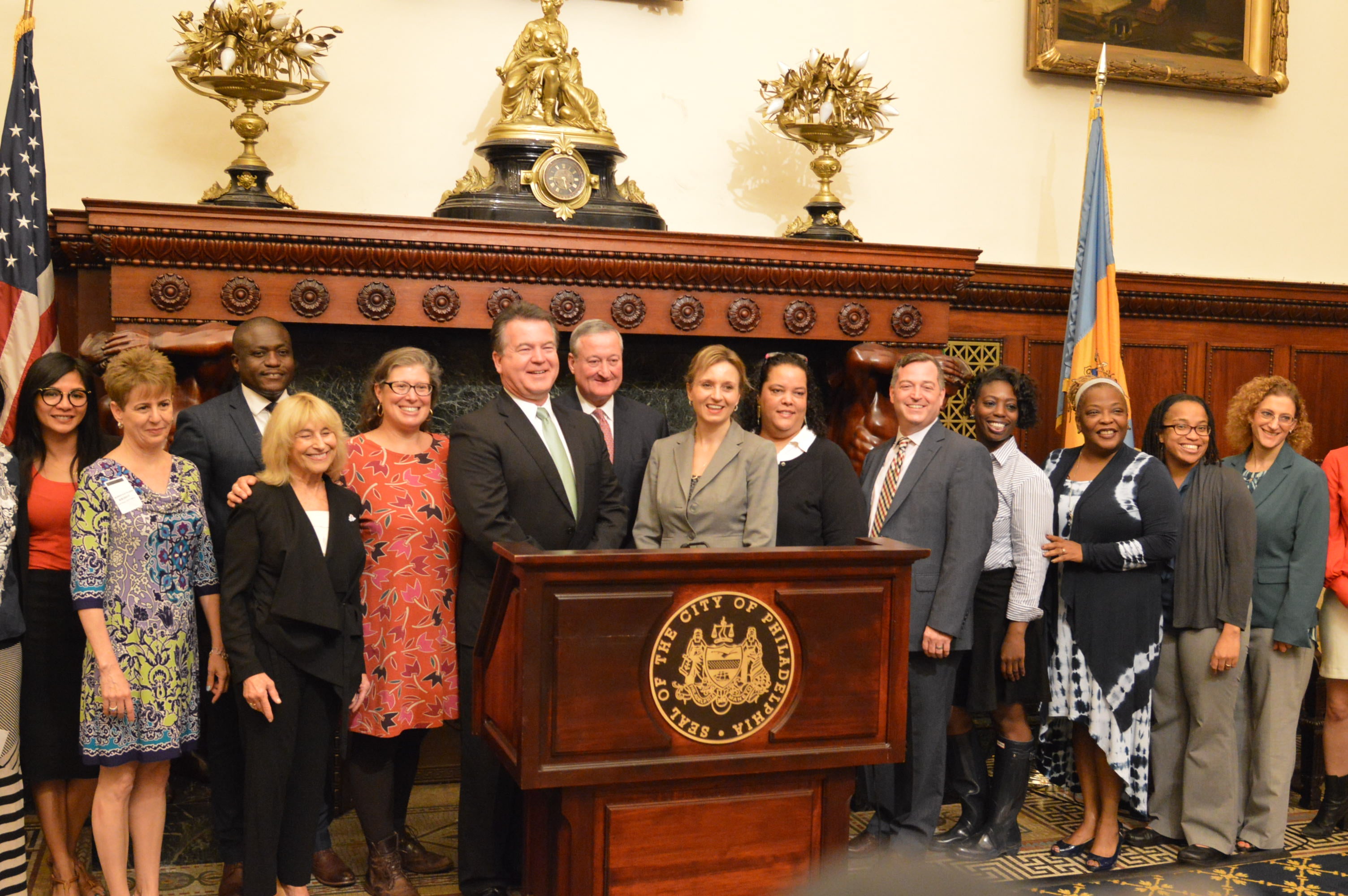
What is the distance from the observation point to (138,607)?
10.3ft

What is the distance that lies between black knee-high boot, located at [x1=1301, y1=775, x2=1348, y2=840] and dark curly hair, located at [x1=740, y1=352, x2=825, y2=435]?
2.29 metres

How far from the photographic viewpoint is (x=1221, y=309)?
20.1ft

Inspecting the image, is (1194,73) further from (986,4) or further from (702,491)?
(702,491)

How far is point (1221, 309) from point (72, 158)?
17.7 ft

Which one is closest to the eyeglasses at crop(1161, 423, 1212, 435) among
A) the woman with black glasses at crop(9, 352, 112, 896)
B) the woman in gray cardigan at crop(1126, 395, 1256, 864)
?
the woman in gray cardigan at crop(1126, 395, 1256, 864)

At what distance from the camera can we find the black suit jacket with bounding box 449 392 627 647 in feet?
10.7

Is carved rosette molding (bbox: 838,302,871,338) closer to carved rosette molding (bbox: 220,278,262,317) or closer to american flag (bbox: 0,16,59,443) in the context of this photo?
carved rosette molding (bbox: 220,278,262,317)

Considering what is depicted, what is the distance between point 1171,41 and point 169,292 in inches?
195

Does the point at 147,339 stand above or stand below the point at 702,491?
above

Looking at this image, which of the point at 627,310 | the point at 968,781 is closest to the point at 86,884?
the point at 627,310

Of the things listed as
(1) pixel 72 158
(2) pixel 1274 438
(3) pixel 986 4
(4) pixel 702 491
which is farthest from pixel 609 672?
(3) pixel 986 4

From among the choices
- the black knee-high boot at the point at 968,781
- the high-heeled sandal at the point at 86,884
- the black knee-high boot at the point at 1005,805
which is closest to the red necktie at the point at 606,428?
the black knee-high boot at the point at 968,781

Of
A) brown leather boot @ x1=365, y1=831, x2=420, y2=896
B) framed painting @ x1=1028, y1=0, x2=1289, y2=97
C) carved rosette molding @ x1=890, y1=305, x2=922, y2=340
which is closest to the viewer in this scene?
brown leather boot @ x1=365, y1=831, x2=420, y2=896

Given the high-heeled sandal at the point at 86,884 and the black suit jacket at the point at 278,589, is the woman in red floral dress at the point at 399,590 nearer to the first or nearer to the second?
the black suit jacket at the point at 278,589
